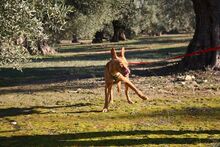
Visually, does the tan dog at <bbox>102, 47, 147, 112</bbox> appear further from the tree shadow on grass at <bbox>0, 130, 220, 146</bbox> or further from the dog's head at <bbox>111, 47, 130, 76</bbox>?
the tree shadow on grass at <bbox>0, 130, 220, 146</bbox>

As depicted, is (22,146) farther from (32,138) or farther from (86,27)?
(86,27)

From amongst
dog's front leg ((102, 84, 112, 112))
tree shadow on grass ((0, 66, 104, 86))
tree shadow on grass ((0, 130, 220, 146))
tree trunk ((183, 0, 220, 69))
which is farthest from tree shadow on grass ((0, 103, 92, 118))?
tree shadow on grass ((0, 66, 104, 86))

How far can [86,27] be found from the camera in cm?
3906

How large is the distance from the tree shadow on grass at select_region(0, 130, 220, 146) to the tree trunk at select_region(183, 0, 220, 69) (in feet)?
27.1

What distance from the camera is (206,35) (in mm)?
17516

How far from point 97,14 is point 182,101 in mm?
22700

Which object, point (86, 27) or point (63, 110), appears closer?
point (63, 110)

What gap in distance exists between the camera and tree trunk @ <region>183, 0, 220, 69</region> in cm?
1709

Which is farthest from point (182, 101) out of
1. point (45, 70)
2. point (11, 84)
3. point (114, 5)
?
point (114, 5)

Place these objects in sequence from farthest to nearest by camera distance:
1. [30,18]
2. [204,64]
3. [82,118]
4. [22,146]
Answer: [204,64] → [82,118] → [30,18] → [22,146]

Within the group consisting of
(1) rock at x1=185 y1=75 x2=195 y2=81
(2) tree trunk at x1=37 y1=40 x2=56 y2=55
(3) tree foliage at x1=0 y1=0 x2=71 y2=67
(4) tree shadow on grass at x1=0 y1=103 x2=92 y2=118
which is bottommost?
(4) tree shadow on grass at x1=0 y1=103 x2=92 y2=118

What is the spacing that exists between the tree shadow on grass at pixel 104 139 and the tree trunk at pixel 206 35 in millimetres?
8255

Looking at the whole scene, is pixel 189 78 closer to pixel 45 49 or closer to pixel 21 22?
pixel 21 22

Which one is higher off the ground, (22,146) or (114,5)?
(114,5)
